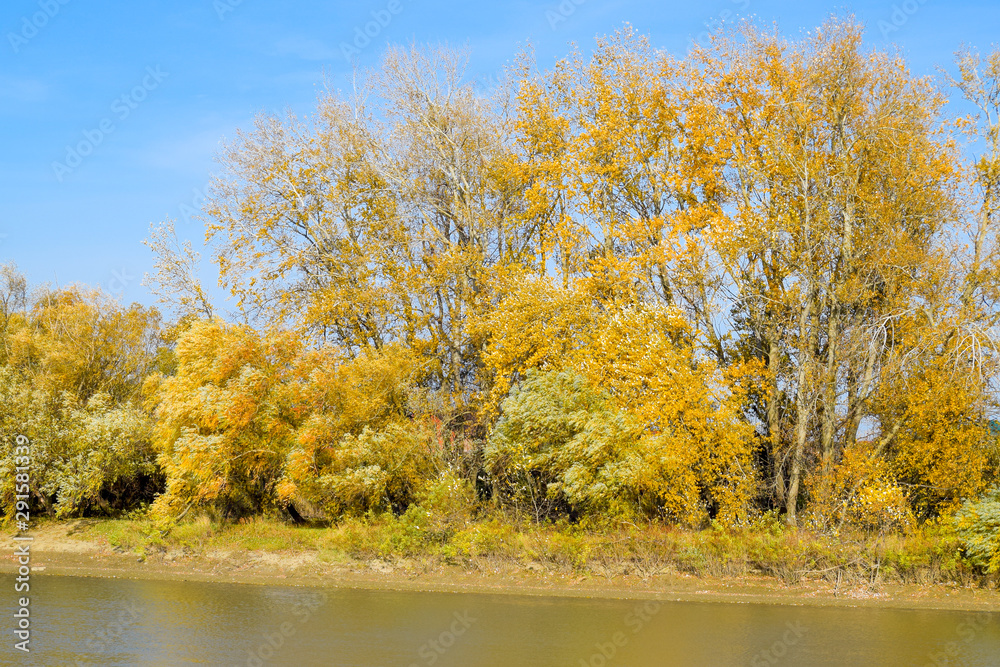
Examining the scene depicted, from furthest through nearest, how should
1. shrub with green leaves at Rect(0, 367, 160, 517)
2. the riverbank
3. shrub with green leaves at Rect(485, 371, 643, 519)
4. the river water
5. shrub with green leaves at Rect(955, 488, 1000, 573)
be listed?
shrub with green leaves at Rect(0, 367, 160, 517), shrub with green leaves at Rect(485, 371, 643, 519), the riverbank, shrub with green leaves at Rect(955, 488, 1000, 573), the river water

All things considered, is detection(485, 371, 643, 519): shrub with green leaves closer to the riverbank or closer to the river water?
the riverbank

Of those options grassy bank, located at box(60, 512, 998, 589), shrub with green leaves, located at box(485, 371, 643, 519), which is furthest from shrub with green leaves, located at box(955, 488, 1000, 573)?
shrub with green leaves, located at box(485, 371, 643, 519)

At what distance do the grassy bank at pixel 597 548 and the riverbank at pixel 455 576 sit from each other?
72mm

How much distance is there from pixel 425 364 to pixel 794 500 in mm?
13719

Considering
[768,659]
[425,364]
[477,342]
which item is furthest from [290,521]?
[768,659]

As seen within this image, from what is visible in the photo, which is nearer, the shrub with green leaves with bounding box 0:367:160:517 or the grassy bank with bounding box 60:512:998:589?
the grassy bank with bounding box 60:512:998:589

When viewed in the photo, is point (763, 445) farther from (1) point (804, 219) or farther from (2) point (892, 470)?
(1) point (804, 219)

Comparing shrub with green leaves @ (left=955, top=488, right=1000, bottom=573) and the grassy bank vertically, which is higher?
shrub with green leaves @ (left=955, top=488, right=1000, bottom=573)

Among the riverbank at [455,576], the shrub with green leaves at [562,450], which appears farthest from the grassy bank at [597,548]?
the shrub with green leaves at [562,450]

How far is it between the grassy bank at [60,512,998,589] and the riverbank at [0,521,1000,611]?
0.07m

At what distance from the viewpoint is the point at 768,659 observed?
16297mm

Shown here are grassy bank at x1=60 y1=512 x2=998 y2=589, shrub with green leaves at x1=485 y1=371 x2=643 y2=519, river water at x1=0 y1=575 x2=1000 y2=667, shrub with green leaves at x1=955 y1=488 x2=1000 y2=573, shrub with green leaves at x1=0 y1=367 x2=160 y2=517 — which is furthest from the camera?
shrub with green leaves at x1=0 y1=367 x2=160 y2=517

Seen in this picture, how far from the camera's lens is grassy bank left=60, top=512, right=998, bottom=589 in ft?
76.1

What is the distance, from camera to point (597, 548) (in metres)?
25.2
